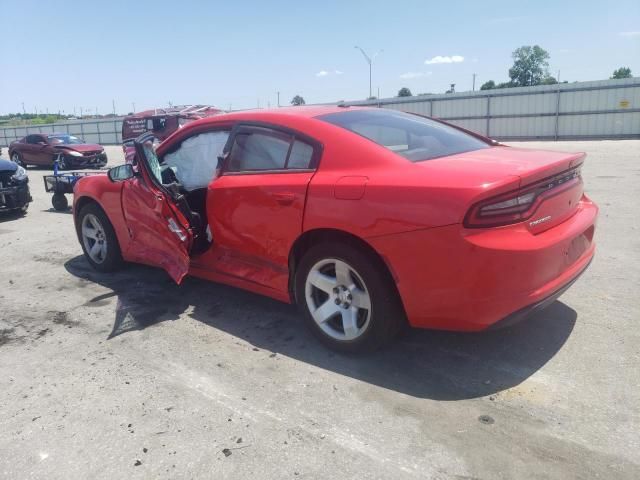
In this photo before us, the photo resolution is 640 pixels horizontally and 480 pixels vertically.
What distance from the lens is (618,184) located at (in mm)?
9727

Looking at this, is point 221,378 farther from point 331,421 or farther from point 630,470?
point 630,470

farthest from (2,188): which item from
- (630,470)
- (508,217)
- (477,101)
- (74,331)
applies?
(477,101)

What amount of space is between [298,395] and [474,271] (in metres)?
1.20

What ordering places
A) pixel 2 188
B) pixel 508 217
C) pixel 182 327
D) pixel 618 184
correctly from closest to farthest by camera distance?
pixel 508 217 < pixel 182 327 < pixel 2 188 < pixel 618 184

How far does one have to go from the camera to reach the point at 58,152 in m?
19.6

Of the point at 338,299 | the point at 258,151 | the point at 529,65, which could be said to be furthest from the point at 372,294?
the point at 529,65

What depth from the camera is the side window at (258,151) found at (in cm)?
366

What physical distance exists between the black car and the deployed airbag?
5772 millimetres

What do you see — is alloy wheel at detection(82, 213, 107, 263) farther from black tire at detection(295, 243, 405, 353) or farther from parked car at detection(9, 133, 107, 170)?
parked car at detection(9, 133, 107, 170)

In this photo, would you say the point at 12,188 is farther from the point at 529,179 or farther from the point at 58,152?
the point at 58,152

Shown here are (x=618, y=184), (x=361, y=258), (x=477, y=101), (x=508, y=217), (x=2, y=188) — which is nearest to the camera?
(x=508, y=217)

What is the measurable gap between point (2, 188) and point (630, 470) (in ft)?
31.6

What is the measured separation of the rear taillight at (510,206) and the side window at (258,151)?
4.76ft

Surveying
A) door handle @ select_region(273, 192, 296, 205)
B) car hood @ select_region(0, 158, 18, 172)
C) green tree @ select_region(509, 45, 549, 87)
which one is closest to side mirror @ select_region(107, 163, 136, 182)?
door handle @ select_region(273, 192, 296, 205)
